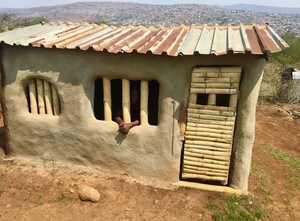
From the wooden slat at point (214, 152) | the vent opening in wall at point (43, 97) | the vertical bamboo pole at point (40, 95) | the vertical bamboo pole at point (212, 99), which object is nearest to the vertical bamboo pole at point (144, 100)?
the wooden slat at point (214, 152)

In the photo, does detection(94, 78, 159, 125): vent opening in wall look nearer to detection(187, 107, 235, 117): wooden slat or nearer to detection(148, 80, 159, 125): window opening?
detection(148, 80, 159, 125): window opening

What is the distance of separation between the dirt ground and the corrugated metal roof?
118 inches

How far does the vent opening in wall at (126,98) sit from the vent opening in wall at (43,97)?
1.00 metres

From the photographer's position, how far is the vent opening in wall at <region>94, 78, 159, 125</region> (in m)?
6.93

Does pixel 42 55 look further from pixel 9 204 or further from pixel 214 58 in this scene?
pixel 214 58

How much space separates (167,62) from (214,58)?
938 mm

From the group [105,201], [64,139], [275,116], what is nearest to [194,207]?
[105,201]

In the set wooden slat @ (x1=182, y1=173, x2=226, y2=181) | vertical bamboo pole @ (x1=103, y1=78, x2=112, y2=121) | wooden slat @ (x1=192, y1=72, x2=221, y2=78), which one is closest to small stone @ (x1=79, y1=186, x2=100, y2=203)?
vertical bamboo pole @ (x1=103, y1=78, x2=112, y2=121)

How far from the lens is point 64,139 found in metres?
7.57

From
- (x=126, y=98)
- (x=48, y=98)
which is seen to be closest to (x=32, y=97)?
(x=48, y=98)

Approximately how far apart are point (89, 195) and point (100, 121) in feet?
5.48

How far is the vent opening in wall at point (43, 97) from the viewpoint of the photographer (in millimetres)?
7469

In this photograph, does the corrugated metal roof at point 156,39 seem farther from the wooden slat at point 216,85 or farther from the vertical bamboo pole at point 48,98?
the vertical bamboo pole at point 48,98

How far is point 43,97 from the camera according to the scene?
7.64m
